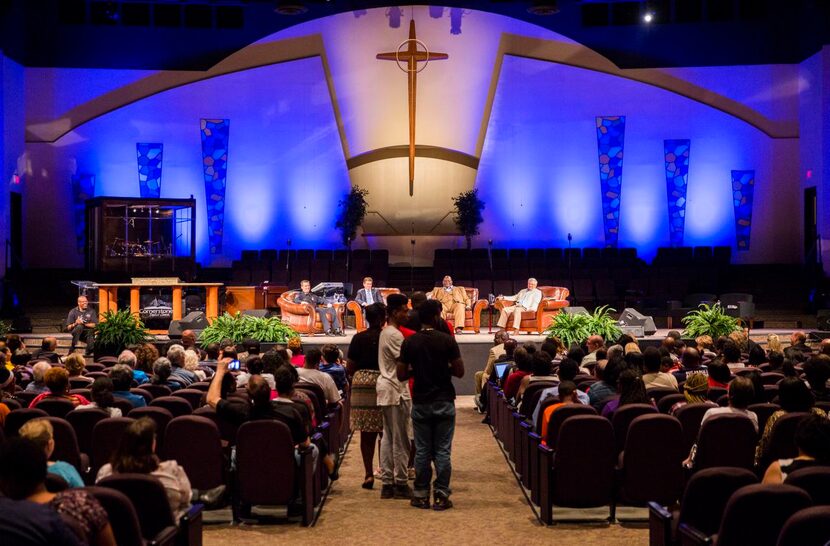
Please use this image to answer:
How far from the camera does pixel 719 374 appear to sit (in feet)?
20.0

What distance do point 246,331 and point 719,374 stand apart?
7.58 meters

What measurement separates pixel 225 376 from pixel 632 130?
55.7ft

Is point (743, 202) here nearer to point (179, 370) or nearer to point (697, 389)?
point (697, 389)

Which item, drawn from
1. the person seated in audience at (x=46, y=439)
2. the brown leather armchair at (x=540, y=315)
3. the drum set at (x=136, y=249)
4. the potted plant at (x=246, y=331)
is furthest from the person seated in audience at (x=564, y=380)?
the drum set at (x=136, y=249)

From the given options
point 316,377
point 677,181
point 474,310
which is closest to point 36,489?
point 316,377

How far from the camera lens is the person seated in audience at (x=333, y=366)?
777cm

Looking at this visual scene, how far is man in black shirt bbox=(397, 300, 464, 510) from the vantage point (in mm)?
5891

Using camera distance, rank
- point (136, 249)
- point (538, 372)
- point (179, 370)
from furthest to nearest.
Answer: point (136, 249) < point (179, 370) < point (538, 372)

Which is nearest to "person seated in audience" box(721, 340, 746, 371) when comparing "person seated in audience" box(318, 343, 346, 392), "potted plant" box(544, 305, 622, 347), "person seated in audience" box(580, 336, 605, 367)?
"person seated in audience" box(580, 336, 605, 367)

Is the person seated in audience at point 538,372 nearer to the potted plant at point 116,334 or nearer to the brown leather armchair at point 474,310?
the potted plant at point 116,334

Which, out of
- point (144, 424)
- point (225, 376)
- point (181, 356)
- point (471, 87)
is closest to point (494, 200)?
point (471, 87)

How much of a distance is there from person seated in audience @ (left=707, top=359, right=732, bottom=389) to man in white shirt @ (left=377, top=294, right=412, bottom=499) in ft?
6.94

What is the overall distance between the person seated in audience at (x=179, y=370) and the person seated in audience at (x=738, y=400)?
13.2ft

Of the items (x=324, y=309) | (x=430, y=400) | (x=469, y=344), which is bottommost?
(x=469, y=344)
